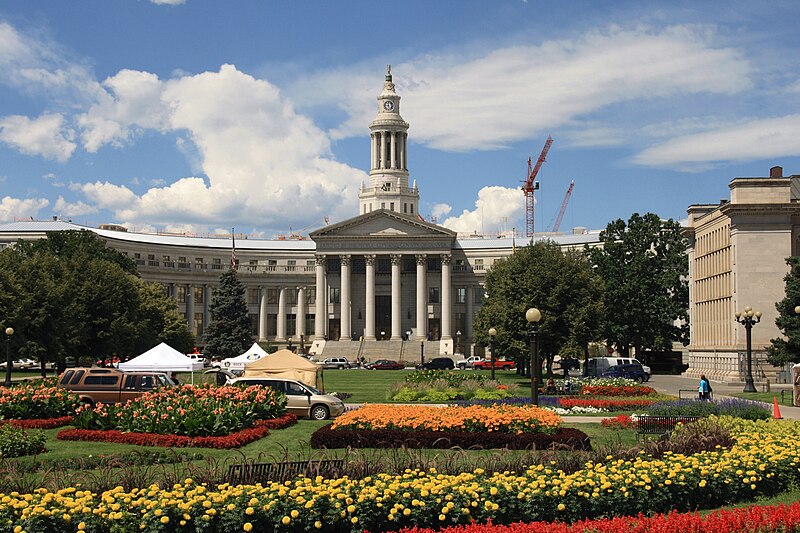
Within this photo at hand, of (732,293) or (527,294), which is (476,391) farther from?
(732,293)

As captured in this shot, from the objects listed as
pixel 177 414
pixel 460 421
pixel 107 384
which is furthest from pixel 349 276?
pixel 460 421

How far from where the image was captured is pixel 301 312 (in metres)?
152

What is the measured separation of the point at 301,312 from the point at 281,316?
325 centimetres

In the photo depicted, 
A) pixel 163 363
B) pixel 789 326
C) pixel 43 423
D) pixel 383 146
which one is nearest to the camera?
pixel 43 423

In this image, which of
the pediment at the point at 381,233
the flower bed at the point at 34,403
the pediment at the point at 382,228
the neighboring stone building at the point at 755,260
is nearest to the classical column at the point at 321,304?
the pediment at the point at 381,233

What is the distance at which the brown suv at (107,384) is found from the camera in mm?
37625

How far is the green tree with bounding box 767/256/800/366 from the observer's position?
190 ft

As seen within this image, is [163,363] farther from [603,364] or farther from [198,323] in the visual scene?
[198,323]

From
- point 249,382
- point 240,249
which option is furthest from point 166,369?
point 240,249

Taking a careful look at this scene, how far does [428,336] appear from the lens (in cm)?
13712

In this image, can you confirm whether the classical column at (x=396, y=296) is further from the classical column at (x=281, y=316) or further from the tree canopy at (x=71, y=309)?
the tree canopy at (x=71, y=309)

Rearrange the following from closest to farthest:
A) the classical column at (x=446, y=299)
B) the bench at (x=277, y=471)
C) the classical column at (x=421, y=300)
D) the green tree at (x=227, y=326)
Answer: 1. the bench at (x=277, y=471)
2. the green tree at (x=227, y=326)
3. the classical column at (x=446, y=299)
4. the classical column at (x=421, y=300)

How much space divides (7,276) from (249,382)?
36.3 m

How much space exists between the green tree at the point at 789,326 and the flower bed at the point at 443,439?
36.1 metres
